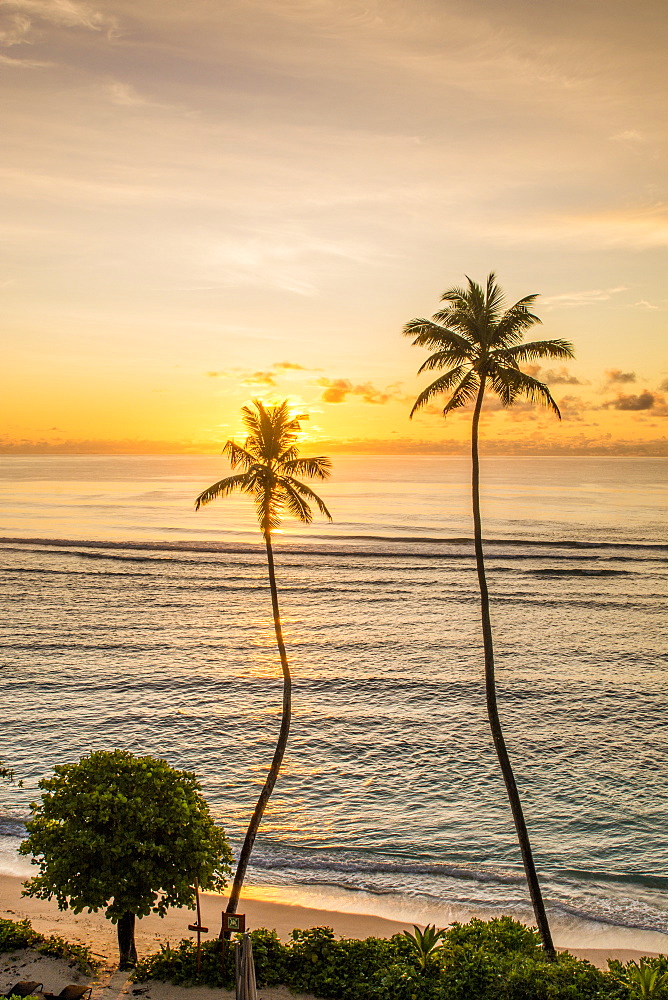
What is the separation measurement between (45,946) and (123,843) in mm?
4699

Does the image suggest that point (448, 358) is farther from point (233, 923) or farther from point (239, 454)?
point (233, 923)

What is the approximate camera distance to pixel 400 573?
86.8 meters

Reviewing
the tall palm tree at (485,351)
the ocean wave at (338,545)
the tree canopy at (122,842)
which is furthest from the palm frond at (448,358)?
the ocean wave at (338,545)

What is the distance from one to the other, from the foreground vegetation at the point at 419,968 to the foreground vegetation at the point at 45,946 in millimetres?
1586

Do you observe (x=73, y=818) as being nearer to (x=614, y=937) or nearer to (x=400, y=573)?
(x=614, y=937)

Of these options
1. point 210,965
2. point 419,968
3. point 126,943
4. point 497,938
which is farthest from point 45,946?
point 497,938

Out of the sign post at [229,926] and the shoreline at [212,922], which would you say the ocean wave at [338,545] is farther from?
the sign post at [229,926]

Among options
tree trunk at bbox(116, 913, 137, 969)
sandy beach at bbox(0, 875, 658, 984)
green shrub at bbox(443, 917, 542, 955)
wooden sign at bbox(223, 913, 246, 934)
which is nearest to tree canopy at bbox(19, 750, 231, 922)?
wooden sign at bbox(223, 913, 246, 934)

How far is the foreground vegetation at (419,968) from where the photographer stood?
51.6 feet

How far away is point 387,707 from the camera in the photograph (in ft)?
143

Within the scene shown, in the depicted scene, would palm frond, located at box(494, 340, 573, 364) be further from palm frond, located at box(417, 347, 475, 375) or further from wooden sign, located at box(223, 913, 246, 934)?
wooden sign, located at box(223, 913, 246, 934)

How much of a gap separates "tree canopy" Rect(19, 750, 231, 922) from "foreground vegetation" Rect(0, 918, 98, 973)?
1.95m

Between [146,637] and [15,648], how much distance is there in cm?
1016

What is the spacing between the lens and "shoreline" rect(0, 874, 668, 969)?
21.2 meters
